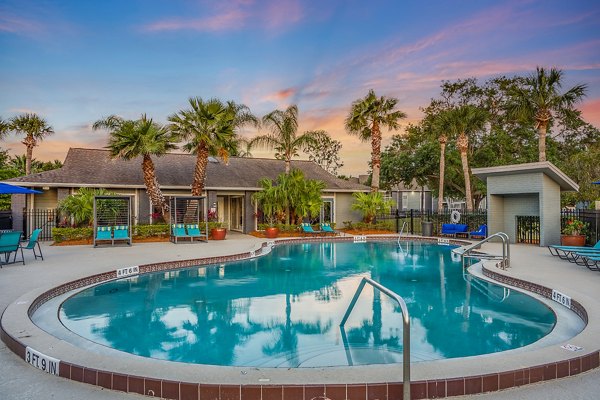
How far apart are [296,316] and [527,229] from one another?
14833 mm

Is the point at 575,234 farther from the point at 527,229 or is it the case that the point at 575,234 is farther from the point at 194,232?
the point at 194,232

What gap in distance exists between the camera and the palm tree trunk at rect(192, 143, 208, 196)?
19547 mm

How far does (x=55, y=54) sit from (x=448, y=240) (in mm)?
19815

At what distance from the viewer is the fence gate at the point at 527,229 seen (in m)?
17.5

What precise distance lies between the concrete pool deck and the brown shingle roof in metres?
4.97

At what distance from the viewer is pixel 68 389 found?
3775 mm

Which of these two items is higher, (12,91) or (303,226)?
(12,91)

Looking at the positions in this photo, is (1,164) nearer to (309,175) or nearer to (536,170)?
(309,175)

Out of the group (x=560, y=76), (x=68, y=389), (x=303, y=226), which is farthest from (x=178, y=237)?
(x=560, y=76)

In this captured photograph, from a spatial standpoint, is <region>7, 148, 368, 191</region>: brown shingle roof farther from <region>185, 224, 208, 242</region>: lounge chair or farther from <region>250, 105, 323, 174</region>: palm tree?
<region>185, 224, 208, 242</region>: lounge chair

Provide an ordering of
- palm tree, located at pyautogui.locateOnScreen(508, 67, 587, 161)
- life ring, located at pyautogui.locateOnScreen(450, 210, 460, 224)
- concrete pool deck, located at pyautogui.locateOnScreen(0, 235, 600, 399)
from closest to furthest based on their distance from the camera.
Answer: concrete pool deck, located at pyautogui.locateOnScreen(0, 235, 600, 399), life ring, located at pyautogui.locateOnScreen(450, 210, 460, 224), palm tree, located at pyautogui.locateOnScreen(508, 67, 587, 161)

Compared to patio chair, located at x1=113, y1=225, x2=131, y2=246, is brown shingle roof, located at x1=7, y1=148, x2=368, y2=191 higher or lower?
higher

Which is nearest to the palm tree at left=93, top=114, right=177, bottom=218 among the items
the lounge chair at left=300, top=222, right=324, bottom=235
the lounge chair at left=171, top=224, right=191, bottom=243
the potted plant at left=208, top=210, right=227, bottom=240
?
the lounge chair at left=171, top=224, right=191, bottom=243

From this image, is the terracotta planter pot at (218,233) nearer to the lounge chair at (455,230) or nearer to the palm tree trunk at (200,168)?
the palm tree trunk at (200,168)
